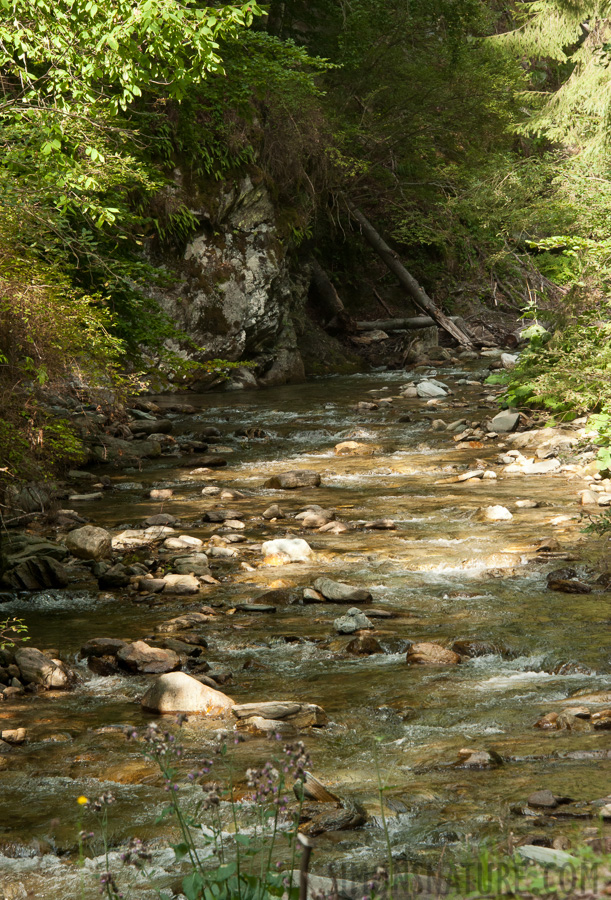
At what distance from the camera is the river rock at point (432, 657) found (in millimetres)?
5091

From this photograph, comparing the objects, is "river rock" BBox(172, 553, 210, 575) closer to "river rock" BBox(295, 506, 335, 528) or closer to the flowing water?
the flowing water

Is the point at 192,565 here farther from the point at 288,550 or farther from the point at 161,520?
the point at 161,520

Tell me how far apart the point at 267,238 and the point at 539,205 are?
21.2 feet

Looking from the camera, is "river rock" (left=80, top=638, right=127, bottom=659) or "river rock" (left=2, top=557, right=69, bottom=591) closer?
"river rock" (left=80, top=638, right=127, bottom=659)

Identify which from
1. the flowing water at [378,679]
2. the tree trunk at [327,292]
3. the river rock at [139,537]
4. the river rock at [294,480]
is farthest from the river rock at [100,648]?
the tree trunk at [327,292]

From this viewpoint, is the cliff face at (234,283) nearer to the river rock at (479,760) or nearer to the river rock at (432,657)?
the river rock at (432,657)

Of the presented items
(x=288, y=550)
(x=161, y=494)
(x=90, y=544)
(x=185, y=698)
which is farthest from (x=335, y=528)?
(x=185, y=698)

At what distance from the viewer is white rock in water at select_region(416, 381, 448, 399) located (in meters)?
17.2

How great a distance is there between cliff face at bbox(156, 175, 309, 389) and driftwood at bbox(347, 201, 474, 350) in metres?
4.62

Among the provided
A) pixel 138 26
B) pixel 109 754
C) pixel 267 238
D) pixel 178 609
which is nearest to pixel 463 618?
pixel 178 609

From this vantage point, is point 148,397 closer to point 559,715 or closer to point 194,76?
point 194,76

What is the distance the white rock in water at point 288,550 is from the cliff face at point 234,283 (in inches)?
437

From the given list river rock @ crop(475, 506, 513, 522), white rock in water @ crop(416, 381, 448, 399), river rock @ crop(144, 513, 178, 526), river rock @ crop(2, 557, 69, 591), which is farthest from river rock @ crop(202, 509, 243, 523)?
white rock in water @ crop(416, 381, 448, 399)

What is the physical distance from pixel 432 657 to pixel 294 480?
573cm
